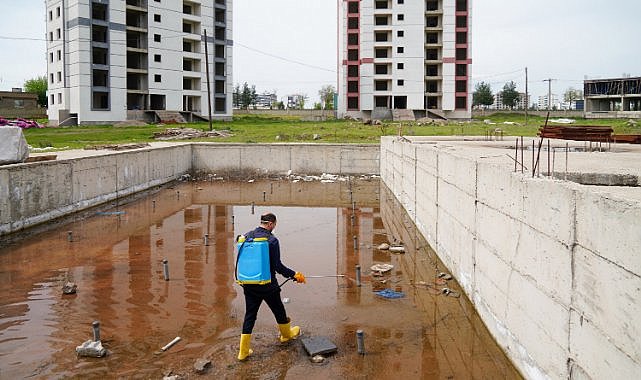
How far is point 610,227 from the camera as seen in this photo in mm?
4754

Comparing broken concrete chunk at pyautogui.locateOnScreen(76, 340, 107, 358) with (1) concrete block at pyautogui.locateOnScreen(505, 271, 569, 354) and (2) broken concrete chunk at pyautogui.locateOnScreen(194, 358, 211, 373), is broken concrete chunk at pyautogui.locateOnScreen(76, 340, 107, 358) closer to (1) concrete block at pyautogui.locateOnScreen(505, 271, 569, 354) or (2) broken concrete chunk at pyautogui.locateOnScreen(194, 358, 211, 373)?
(2) broken concrete chunk at pyautogui.locateOnScreen(194, 358, 211, 373)

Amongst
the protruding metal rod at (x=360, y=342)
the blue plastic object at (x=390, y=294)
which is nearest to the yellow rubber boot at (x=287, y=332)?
the protruding metal rod at (x=360, y=342)

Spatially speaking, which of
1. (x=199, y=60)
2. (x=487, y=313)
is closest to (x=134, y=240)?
(x=487, y=313)

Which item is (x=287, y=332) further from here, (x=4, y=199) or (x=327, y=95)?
(x=327, y=95)

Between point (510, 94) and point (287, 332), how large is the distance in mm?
108119

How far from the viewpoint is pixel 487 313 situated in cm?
844

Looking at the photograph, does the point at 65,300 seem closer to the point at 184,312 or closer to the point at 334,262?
the point at 184,312

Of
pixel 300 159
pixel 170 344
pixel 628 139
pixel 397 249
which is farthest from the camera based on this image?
pixel 300 159

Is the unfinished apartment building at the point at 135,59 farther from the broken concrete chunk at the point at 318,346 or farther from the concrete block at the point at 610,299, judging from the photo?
the concrete block at the point at 610,299

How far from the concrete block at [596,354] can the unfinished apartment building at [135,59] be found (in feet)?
175

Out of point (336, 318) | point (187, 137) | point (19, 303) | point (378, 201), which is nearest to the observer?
point (336, 318)

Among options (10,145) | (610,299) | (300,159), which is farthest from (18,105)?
(610,299)

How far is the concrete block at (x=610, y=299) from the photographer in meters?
4.33

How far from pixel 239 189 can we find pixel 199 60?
4727 centimetres
